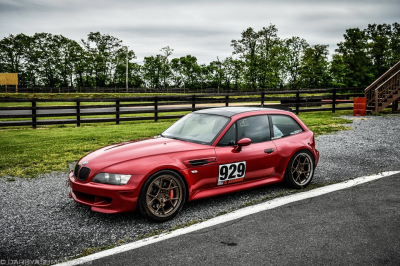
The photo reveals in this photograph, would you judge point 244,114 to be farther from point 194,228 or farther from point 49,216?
point 49,216

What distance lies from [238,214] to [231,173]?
0.65m

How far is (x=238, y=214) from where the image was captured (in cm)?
443

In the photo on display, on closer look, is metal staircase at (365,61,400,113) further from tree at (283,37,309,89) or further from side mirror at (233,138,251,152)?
tree at (283,37,309,89)

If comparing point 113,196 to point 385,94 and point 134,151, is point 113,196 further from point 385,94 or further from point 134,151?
point 385,94

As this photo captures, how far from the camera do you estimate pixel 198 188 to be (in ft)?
15.0

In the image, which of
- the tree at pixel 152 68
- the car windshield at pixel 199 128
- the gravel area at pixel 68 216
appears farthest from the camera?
the tree at pixel 152 68

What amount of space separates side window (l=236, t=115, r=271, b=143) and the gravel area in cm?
91

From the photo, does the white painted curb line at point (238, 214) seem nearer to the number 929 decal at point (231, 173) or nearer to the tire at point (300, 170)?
the tire at point (300, 170)

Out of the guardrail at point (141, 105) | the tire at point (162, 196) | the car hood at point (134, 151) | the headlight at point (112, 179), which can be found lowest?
the tire at point (162, 196)

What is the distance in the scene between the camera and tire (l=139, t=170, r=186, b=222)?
4.12 meters

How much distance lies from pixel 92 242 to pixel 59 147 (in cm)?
646

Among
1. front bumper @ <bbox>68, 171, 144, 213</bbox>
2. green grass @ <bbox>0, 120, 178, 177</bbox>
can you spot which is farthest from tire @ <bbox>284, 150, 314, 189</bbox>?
green grass @ <bbox>0, 120, 178, 177</bbox>


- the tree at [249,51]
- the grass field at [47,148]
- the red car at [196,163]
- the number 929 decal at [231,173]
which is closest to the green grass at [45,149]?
the grass field at [47,148]

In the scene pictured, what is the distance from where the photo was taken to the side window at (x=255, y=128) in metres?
5.16
